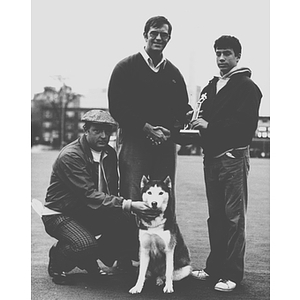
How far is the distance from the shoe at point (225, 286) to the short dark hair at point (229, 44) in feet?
5.60

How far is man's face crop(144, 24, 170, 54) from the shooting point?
3.68m

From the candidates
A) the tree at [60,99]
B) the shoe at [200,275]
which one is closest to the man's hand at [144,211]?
the shoe at [200,275]

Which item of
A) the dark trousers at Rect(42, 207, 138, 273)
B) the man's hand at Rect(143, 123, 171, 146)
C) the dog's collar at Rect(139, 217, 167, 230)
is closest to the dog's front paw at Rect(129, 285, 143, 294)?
the dark trousers at Rect(42, 207, 138, 273)

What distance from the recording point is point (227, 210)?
143 inches

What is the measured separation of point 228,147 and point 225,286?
103 cm

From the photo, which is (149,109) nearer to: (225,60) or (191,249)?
(225,60)

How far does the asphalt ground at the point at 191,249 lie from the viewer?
3.61 meters

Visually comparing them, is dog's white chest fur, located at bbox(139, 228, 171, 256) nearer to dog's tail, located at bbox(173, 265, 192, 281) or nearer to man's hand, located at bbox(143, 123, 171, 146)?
dog's tail, located at bbox(173, 265, 192, 281)

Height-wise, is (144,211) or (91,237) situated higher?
(144,211)

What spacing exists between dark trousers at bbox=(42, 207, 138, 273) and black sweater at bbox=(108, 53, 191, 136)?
0.69 meters

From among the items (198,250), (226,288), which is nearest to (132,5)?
(198,250)

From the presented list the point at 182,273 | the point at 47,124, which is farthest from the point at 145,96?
the point at 182,273

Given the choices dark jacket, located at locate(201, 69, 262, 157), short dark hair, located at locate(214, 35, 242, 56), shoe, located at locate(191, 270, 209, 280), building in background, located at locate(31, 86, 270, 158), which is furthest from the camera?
building in background, located at locate(31, 86, 270, 158)
